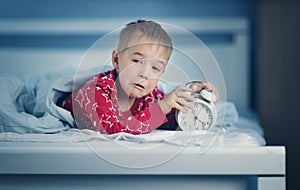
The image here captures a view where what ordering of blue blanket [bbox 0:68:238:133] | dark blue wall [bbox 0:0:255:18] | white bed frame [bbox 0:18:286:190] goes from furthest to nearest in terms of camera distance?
dark blue wall [bbox 0:0:255:18]
blue blanket [bbox 0:68:238:133]
white bed frame [bbox 0:18:286:190]

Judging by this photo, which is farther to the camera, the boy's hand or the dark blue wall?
the dark blue wall

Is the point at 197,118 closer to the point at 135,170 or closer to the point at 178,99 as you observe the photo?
the point at 178,99

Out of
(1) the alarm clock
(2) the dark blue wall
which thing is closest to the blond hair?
(1) the alarm clock

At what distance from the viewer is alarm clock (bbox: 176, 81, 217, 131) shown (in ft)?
3.63

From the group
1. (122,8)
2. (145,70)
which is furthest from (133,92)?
(122,8)

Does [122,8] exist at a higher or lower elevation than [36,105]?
higher

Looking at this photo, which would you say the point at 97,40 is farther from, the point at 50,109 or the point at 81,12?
the point at 50,109

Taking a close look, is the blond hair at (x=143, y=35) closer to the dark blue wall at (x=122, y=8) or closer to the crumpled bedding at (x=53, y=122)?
the crumpled bedding at (x=53, y=122)

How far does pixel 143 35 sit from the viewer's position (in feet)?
3.60

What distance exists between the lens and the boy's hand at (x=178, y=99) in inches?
43.6

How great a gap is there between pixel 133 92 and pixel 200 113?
0.14 m

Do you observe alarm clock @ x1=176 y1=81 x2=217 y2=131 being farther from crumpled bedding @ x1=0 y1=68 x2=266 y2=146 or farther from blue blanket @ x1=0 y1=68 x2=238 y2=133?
blue blanket @ x1=0 y1=68 x2=238 y2=133

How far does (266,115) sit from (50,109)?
0.85 meters

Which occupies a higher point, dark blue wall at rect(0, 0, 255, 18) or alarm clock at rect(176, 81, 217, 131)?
dark blue wall at rect(0, 0, 255, 18)
